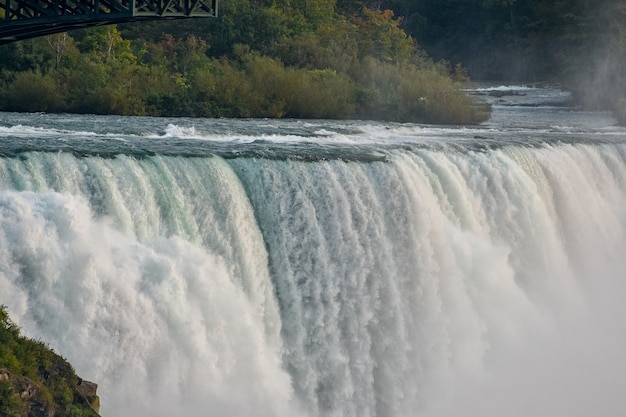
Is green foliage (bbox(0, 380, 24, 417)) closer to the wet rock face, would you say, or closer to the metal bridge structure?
the wet rock face

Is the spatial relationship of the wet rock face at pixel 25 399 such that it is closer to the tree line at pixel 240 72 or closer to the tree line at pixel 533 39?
the tree line at pixel 240 72

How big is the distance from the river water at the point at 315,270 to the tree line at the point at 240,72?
8.74 m

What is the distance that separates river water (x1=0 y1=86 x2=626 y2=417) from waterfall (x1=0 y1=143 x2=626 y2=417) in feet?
0.10

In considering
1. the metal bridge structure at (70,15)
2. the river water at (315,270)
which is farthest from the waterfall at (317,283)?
the metal bridge structure at (70,15)

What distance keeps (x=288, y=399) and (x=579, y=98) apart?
36.4m

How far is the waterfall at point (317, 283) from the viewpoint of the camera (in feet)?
52.9

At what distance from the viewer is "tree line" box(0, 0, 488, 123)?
35812mm

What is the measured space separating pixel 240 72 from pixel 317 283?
20.6 m

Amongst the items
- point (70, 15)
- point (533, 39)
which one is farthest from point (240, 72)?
point (533, 39)

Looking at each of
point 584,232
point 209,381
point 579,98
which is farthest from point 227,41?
point 209,381

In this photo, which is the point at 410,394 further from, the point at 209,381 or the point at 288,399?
the point at 209,381

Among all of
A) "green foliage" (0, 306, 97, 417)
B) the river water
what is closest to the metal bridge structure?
the river water

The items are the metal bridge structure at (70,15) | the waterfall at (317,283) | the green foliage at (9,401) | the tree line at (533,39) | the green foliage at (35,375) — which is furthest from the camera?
the tree line at (533,39)

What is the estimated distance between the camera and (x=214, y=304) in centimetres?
1753
